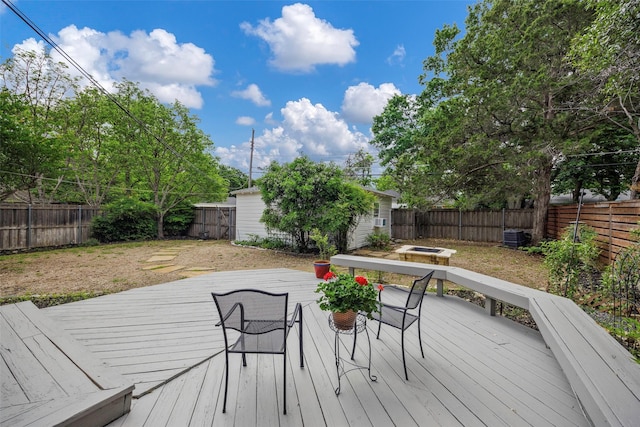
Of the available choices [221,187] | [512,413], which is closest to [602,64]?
[512,413]

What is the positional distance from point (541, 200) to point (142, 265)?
1295 centimetres

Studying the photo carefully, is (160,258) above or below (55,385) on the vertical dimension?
below

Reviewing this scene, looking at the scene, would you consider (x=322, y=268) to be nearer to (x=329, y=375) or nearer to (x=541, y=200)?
(x=329, y=375)

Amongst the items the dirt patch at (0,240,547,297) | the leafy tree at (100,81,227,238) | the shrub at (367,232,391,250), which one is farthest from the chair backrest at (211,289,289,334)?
the leafy tree at (100,81,227,238)

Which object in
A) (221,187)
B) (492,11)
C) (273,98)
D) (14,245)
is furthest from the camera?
(221,187)

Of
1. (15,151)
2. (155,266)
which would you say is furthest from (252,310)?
(15,151)

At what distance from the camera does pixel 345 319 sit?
78.5 inches

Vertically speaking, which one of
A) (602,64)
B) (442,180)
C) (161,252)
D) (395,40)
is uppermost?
(395,40)

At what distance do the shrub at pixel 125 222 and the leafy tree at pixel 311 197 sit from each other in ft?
22.5

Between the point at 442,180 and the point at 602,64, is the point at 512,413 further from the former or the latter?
the point at 442,180

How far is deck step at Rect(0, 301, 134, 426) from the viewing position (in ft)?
4.64

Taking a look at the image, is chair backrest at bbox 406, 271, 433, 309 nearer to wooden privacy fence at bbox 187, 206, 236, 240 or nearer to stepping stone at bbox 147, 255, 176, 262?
stepping stone at bbox 147, 255, 176, 262

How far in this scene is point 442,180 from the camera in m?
10.0

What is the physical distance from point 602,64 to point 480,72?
258 inches
